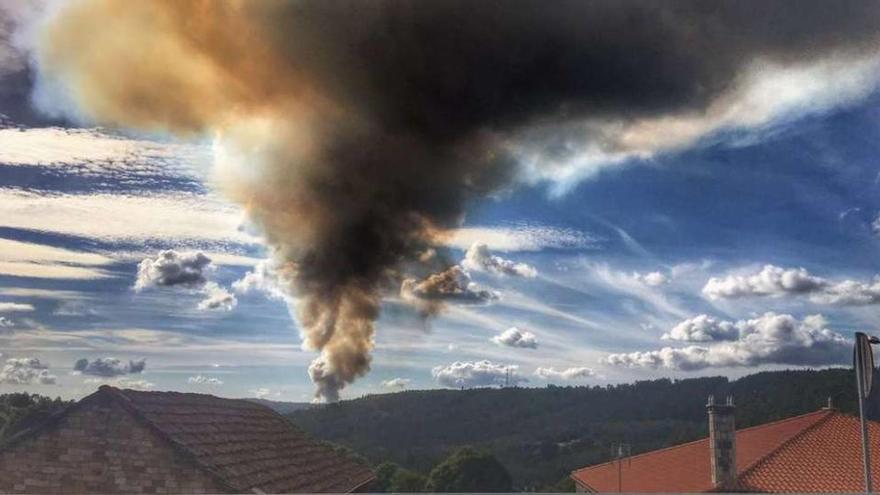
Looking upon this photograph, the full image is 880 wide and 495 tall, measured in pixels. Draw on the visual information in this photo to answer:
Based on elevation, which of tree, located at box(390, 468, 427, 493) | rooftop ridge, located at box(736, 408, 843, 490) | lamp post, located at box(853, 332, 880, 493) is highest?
lamp post, located at box(853, 332, 880, 493)

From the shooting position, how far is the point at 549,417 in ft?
36.2

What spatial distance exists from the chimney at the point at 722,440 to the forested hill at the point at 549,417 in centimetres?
37

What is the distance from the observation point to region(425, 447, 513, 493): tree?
31.6 ft

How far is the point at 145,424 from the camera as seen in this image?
710 centimetres

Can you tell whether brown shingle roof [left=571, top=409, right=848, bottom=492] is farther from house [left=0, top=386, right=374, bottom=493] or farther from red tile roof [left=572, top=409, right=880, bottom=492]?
house [left=0, top=386, right=374, bottom=493]

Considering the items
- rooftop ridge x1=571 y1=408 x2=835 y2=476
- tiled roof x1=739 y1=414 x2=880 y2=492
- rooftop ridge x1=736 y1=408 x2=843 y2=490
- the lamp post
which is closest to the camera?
the lamp post

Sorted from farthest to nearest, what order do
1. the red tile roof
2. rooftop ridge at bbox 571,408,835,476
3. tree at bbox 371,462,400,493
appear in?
tree at bbox 371,462,400,493 → rooftop ridge at bbox 571,408,835,476 → the red tile roof

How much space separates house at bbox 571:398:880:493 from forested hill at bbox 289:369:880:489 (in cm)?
47

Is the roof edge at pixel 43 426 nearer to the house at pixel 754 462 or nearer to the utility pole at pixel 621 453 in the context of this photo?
the house at pixel 754 462

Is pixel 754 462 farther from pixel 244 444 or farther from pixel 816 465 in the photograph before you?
pixel 244 444

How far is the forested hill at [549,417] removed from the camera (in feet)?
33.7

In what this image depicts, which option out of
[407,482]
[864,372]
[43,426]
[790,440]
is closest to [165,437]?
[43,426]

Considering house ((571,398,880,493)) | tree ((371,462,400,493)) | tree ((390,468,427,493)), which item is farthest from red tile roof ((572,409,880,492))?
tree ((371,462,400,493))

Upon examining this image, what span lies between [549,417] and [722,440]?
9.02 ft
